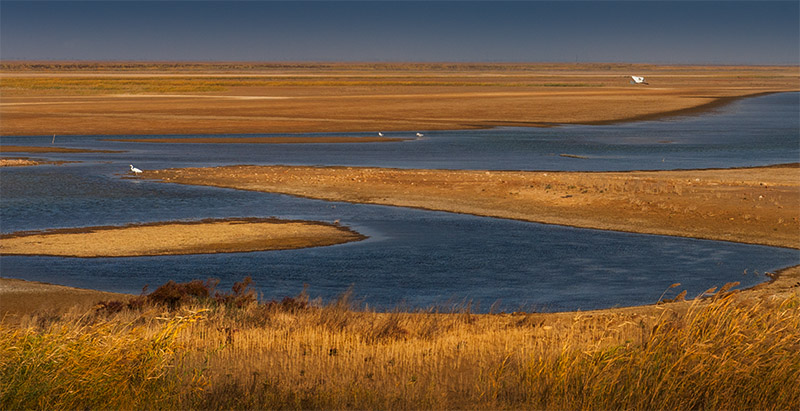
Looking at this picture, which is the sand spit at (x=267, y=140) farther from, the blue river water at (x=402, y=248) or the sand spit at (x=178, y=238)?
the sand spit at (x=178, y=238)

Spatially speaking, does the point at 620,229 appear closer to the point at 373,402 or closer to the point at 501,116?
the point at 373,402

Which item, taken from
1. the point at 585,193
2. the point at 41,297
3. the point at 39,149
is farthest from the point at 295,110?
the point at 41,297

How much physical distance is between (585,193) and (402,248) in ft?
35.5

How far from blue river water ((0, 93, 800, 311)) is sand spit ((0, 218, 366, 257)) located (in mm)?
779

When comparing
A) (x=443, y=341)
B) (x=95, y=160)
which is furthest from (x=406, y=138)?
(x=443, y=341)

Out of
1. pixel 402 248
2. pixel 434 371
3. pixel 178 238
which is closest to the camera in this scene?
pixel 434 371

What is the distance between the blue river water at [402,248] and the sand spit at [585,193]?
4.47ft

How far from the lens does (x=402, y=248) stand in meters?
26.0

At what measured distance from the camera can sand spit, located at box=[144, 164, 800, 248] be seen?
2970 cm

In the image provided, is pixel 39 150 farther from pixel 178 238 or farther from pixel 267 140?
pixel 178 238

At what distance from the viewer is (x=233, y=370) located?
1147 cm

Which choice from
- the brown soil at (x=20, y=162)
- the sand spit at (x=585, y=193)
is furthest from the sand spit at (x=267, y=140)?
the sand spit at (x=585, y=193)

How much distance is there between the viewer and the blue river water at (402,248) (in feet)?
69.8

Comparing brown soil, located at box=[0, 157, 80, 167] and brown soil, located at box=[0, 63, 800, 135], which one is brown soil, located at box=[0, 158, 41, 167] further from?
brown soil, located at box=[0, 63, 800, 135]
